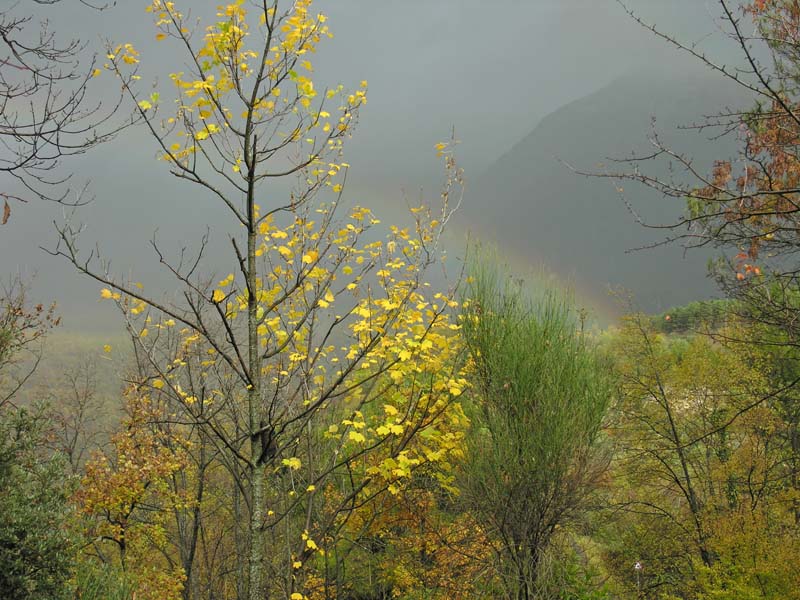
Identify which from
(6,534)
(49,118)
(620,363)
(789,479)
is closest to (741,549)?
(789,479)

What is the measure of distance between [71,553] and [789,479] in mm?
18111

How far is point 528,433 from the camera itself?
8.22 m

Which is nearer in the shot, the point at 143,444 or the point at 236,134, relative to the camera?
the point at 236,134

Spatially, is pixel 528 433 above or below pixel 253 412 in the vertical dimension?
above

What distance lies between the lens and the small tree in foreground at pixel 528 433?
320 inches

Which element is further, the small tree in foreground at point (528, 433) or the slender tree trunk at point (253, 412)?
the small tree in foreground at point (528, 433)

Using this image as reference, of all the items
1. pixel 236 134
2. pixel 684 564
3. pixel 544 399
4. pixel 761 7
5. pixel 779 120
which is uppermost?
pixel 761 7

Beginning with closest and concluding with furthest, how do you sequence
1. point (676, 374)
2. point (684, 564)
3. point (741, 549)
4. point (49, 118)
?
point (49, 118), point (741, 549), point (684, 564), point (676, 374)

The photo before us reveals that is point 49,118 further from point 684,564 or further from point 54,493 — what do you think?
point 684,564

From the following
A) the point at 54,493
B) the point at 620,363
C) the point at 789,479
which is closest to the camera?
the point at 54,493

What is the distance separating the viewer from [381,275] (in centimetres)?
496

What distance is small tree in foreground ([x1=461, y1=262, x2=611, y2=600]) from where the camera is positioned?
8133mm

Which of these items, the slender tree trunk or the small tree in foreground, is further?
the small tree in foreground

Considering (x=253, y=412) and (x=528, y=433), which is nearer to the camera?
(x=253, y=412)
